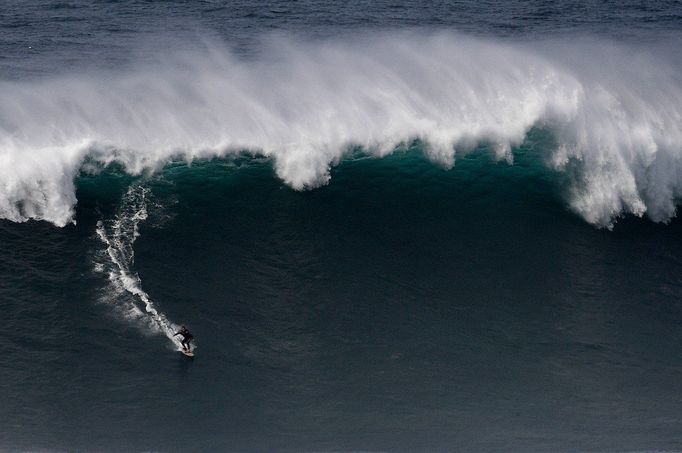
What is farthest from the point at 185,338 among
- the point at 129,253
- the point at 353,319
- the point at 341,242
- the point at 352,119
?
the point at 352,119

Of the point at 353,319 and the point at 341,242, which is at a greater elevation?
the point at 341,242

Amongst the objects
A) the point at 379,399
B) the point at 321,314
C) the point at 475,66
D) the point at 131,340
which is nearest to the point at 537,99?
the point at 475,66

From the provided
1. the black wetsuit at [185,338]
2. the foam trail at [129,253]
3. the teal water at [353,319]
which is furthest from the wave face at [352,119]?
the black wetsuit at [185,338]

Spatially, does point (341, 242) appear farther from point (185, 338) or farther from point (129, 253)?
point (185, 338)

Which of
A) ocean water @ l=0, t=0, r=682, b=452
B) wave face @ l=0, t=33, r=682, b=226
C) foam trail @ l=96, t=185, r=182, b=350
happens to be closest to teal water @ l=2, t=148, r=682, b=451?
ocean water @ l=0, t=0, r=682, b=452

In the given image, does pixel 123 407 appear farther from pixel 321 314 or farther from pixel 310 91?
pixel 310 91

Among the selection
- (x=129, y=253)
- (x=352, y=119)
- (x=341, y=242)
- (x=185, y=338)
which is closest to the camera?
(x=185, y=338)
